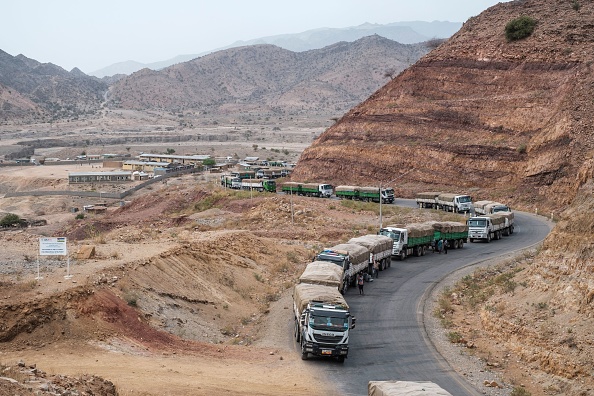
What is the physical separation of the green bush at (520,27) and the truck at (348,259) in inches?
2421

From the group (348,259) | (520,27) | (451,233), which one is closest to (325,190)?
(520,27)

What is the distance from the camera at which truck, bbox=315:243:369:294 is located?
40.8m

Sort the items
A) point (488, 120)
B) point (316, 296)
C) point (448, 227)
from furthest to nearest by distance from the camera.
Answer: point (488, 120) < point (448, 227) < point (316, 296)

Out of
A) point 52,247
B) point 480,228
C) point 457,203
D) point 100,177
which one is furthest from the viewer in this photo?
point 100,177

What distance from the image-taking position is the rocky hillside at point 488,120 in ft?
264

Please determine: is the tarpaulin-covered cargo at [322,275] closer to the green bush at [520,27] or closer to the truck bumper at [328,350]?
the truck bumper at [328,350]

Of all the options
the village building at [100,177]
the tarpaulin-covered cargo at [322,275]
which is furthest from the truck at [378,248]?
the village building at [100,177]

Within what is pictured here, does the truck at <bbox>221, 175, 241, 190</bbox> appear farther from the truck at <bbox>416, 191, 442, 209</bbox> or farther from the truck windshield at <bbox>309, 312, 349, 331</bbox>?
the truck windshield at <bbox>309, 312, 349, 331</bbox>

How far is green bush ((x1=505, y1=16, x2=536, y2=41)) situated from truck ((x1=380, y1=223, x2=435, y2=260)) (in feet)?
159

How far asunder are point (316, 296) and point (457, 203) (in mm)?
49756

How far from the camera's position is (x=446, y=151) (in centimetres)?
9088

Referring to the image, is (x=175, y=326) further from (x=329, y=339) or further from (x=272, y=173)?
(x=272, y=173)

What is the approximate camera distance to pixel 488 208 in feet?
237

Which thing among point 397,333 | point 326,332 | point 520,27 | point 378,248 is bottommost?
point 397,333
